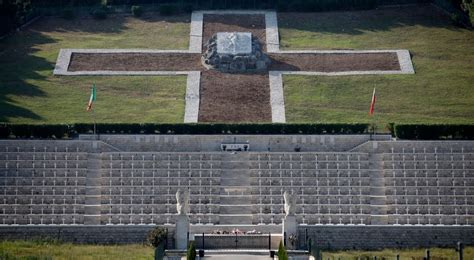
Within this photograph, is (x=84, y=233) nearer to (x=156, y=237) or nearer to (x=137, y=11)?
(x=156, y=237)

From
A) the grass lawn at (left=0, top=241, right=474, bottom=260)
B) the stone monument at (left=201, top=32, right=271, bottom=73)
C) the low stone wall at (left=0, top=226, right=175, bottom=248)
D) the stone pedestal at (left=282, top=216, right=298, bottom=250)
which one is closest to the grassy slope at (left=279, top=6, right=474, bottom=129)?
the stone monument at (left=201, top=32, right=271, bottom=73)

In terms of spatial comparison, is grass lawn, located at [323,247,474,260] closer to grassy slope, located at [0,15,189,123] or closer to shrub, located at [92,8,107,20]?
grassy slope, located at [0,15,189,123]

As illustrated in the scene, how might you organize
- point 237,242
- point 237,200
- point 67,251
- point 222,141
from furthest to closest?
point 222,141
point 237,200
point 237,242
point 67,251

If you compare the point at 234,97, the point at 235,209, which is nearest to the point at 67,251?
the point at 235,209

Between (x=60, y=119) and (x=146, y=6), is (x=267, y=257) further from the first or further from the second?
(x=146, y=6)

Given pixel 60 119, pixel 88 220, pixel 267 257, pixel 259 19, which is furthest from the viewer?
pixel 259 19

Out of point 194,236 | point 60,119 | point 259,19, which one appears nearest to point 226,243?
point 194,236
